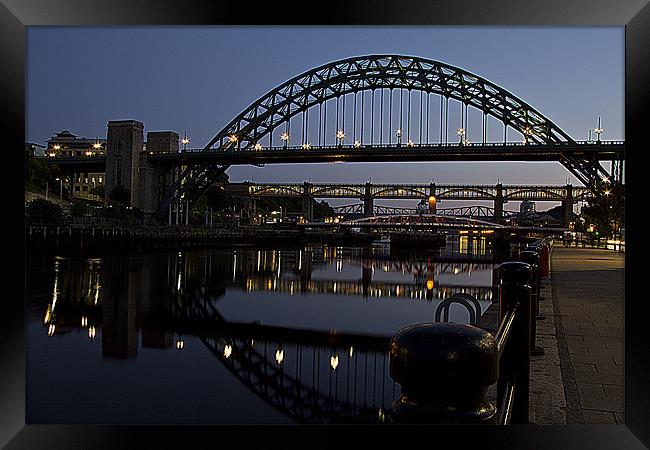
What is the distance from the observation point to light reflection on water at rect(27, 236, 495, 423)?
23.7 feet

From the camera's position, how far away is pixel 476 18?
3.87 metres

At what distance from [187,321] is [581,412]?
36.2 ft

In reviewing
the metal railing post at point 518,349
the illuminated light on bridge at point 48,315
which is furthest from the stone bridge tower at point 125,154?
the metal railing post at point 518,349

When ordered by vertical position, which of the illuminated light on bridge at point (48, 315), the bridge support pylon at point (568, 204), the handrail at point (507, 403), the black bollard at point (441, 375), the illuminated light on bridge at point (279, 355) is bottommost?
the illuminated light on bridge at point (279, 355)

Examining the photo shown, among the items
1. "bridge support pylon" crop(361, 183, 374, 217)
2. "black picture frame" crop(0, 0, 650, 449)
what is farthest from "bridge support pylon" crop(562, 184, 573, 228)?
"black picture frame" crop(0, 0, 650, 449)

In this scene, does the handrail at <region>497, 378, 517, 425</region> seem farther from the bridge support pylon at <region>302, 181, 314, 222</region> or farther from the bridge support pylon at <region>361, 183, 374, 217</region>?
the bridge support pylon at <region>361, 183, 374, 217</region>

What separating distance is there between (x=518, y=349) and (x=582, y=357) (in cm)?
195

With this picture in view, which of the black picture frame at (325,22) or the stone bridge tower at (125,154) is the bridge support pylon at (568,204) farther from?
the black picture frame at (325,22)

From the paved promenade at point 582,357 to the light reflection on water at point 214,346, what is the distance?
0.64m

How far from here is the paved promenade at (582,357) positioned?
3.19 metres

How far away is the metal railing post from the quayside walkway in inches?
13.4

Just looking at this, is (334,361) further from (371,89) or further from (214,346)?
(371,89)

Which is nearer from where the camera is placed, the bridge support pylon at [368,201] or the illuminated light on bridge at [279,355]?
the illuminated light on bridge at [279,355]

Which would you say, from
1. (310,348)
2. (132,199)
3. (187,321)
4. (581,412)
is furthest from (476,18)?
(132,199)
